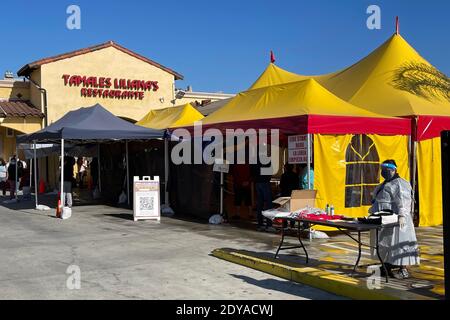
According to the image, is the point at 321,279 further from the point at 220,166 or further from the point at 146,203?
the point at 146,203

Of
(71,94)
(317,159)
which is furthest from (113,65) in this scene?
(317,159)

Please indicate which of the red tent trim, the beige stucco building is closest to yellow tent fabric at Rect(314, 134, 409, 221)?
the red tent trim

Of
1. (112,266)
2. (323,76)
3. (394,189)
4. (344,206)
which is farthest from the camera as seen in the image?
(323,76)

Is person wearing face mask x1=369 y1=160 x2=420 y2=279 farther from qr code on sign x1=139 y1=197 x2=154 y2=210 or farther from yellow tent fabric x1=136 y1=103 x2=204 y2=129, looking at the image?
yellow tent fabric x1=136 y1=103 x2=204 y2=129

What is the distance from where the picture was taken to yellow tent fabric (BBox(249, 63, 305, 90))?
1970 centimetres

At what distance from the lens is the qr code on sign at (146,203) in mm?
13539

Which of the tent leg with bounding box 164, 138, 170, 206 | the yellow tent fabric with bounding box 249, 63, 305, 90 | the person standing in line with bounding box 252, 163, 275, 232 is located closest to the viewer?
the person standing in line with bounding box 252, 163, 275, 232

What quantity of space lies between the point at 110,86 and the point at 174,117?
527 inches

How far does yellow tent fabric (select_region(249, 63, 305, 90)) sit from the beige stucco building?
9577 millimetres

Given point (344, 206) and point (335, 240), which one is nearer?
point (335, 240)

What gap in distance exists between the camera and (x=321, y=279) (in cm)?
675
